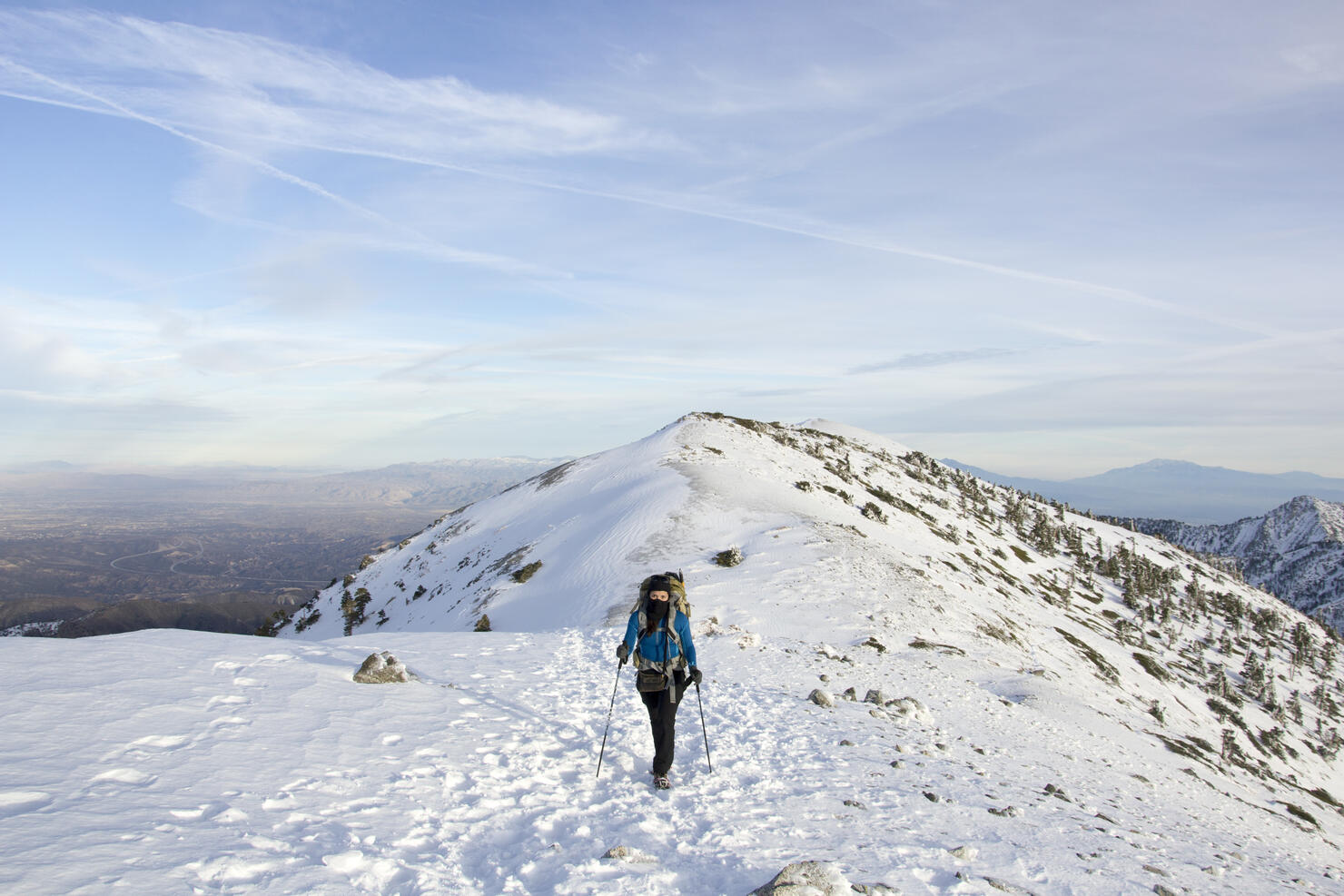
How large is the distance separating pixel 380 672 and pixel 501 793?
6.22 metres

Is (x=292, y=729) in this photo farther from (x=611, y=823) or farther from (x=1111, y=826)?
(x=1111, y=826)

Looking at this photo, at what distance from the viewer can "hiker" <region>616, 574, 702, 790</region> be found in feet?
31.7

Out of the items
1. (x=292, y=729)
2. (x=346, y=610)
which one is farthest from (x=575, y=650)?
(x=346, y=610)

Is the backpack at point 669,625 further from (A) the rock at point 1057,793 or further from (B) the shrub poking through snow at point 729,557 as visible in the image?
(B) the shrub poking through snow at point 729,557

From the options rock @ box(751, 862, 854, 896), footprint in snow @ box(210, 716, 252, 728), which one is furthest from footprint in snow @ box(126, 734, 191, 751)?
rock @ box(751, 862, 854, 896)

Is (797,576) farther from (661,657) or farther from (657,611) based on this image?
(661,657)

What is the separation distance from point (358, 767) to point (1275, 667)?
178835 mm

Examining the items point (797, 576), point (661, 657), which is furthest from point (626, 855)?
point (797, 576)

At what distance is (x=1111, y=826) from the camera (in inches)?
420

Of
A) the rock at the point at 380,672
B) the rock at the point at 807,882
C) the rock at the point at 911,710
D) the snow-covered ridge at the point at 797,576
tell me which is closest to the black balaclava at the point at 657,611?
the rock at the point at 807,882

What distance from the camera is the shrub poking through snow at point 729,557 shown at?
104 ft

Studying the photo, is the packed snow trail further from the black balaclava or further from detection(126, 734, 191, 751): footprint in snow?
the black balaclava

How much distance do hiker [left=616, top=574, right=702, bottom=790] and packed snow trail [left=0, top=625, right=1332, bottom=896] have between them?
A: 0.77 metres

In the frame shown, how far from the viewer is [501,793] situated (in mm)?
8750
